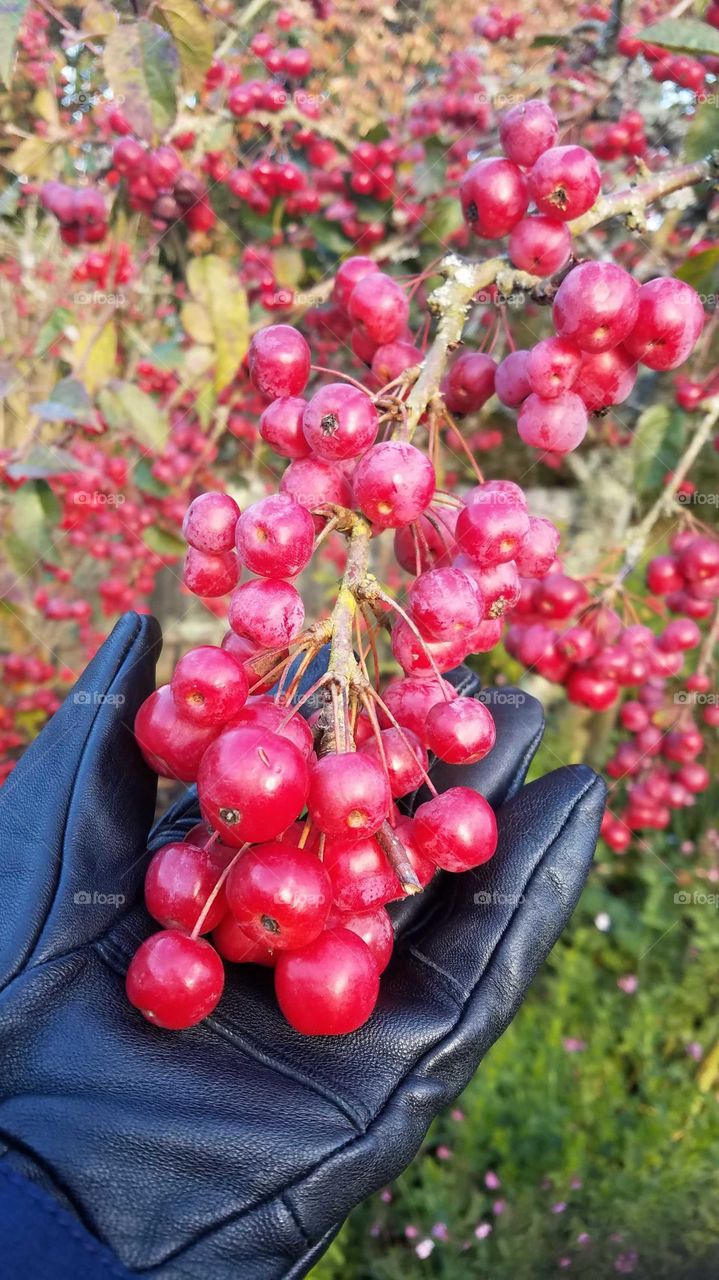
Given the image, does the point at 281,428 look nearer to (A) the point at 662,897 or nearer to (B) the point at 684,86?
(B) the point at 684,86

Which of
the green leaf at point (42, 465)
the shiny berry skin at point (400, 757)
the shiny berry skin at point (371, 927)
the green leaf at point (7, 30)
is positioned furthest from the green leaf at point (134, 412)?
the shiny berry skin at point (371, 927)

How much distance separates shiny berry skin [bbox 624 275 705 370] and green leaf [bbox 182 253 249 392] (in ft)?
4.62

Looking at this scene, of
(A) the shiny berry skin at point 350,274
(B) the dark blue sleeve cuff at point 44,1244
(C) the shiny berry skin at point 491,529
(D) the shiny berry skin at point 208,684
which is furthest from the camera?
(A) the shiny berry skin at point 350,274

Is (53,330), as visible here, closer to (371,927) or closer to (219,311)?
(219,311)

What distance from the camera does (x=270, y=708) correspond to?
2.80 ft

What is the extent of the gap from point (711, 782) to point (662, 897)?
0.70 m

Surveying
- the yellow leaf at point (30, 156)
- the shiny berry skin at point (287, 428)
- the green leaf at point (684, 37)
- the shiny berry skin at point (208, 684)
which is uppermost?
the green leaf at point (684, 37)

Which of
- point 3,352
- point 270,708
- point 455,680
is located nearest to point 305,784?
point 270,708

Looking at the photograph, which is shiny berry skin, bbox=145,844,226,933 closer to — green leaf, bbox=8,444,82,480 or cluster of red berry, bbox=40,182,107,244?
green leaf, bbox=8,444,82,480

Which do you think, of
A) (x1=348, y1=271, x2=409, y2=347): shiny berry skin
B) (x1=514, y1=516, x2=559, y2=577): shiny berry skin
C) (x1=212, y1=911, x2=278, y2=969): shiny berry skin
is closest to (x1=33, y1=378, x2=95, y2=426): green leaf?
(x1=348, y1=271, x2=409, y2=347): shiny berry skin

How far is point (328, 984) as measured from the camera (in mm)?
806

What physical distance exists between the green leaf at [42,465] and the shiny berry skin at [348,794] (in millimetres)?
1501

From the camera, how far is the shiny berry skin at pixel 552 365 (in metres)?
0.99

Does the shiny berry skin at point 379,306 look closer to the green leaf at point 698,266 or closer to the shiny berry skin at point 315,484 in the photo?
the shiny berry skin at point 315,484
